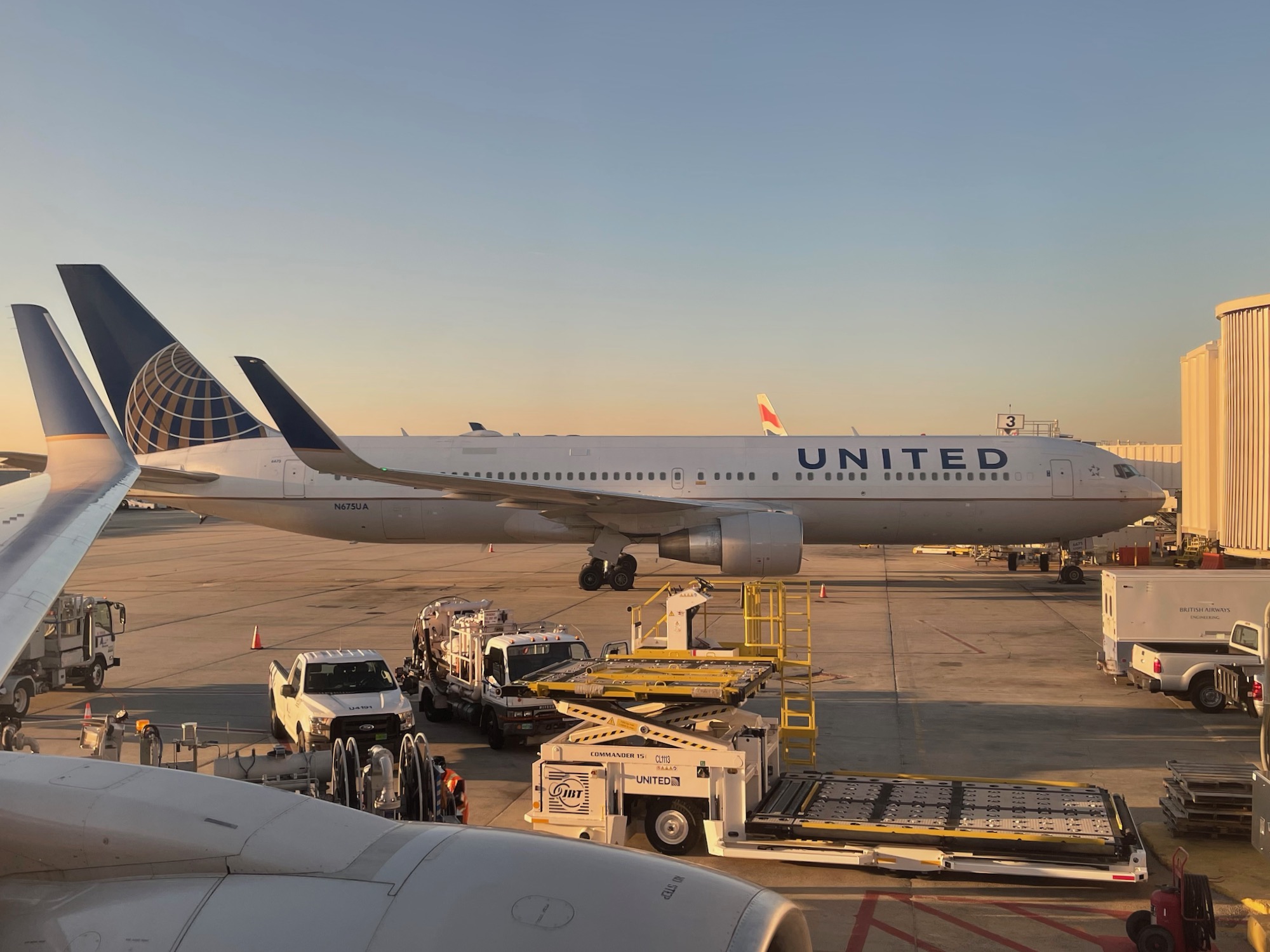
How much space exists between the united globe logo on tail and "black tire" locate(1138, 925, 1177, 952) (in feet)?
94.1

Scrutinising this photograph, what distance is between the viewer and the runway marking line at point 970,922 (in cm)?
773

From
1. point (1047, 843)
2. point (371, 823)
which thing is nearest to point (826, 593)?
point (1047, 843)

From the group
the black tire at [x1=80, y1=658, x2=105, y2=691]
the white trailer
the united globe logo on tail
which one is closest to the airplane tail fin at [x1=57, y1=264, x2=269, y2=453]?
the united globe logo on tail

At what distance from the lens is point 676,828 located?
382 inches

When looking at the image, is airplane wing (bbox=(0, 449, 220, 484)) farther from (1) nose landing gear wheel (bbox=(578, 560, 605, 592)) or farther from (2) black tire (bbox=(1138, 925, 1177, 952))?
(2) black tire (bbox=(1138, 925, 1177, 952))

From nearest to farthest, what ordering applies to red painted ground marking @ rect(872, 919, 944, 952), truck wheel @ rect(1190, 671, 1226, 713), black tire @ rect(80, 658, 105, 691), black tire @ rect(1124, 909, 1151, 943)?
black tire @ rect(1124, 909, 1151, 943), red painted ground marking @ rect(872, 919, 944, 952), truck wheel @ rect(1190, 671, 1226, 713), black tire @ rect(80, 658, 105, 691)

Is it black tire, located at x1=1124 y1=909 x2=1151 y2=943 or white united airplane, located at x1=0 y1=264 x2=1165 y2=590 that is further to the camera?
white united airplane, located at x1=0 y1=264 x2=1165 y2=590

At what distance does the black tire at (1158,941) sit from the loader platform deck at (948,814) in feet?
4.75

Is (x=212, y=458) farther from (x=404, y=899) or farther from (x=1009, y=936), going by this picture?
(x=404, y=899)

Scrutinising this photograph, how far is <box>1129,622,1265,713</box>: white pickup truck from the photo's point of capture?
15.2 meters

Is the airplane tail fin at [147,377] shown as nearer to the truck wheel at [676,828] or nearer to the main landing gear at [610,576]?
the main landing gear at [610,576]

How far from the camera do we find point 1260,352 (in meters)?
23.8

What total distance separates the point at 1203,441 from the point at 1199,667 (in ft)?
52.9

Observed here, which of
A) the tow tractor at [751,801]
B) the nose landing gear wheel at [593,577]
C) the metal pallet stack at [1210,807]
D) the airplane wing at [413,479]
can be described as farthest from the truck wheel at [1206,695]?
the nose landing gear wheel at [593,577]
